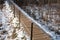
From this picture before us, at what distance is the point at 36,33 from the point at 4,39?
52.3 inches

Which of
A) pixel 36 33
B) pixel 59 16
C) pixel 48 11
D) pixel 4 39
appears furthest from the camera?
pixel 48 11

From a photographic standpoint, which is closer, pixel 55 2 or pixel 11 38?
pixel 11 38

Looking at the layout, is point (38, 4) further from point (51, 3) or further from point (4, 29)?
point (4, 29)

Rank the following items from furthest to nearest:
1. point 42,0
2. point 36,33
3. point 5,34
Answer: point 42,0 < point 5,34 < point 36,33

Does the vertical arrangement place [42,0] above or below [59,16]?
above

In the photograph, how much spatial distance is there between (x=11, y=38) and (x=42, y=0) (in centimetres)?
427

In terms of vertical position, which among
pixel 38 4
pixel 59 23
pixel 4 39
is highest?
pixel 38 4

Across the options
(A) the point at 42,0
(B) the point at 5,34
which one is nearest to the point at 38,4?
(A) the point at 42,0

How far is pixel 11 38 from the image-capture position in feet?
14.9

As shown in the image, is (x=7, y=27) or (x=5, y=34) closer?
(x=5, y=34)

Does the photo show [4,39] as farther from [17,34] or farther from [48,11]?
[48,11]

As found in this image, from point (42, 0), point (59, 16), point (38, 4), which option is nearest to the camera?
point (59, 16)

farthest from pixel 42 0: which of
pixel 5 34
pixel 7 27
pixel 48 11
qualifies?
pixel 5 34

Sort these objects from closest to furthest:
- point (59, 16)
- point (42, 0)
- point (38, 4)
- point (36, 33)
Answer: point (36, 33) < point (59, 16) < point (38, 4) < point (42, 0)
